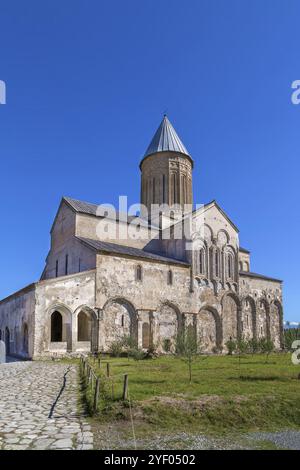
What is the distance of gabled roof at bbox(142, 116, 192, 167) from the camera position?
34750mm

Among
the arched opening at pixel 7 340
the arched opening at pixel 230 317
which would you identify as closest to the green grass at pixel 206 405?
the arched opening at pixel 7 340

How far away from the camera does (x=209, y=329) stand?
2917cm

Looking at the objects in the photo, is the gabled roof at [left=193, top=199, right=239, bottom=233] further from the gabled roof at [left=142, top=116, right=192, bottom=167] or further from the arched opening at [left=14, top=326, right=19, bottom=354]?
the arched opening at [left=14, top=326, right=19, bottom=354]

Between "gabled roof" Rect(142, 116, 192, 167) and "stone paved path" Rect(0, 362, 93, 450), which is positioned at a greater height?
"gabled roof" Rect(142, 116, 192, 167)

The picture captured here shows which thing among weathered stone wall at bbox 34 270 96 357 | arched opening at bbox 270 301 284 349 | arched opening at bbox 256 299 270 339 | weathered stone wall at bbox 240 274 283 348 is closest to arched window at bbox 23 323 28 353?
weathered stone wall at bbox 34 270 96 357

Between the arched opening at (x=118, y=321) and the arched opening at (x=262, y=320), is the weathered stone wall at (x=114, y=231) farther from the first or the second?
the arched opening at (x=262, y=320)

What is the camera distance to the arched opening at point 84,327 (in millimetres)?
22481

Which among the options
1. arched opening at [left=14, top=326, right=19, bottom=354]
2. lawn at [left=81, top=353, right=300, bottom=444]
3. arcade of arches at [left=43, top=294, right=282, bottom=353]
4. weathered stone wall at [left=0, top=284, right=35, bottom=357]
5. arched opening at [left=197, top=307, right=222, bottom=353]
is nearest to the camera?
lawn at [left=81, top=353, right=300, bottom=444]

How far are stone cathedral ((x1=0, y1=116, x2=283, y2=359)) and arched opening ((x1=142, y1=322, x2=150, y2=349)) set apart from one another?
0.21 ft

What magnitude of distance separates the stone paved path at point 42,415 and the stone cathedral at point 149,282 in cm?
839

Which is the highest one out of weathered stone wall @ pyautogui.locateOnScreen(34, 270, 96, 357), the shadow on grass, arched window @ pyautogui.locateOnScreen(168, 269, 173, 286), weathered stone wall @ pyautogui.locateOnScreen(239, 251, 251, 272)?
weathered stone wall @ pyautogui.locateOnScreen(239, 251, 251, 272)
